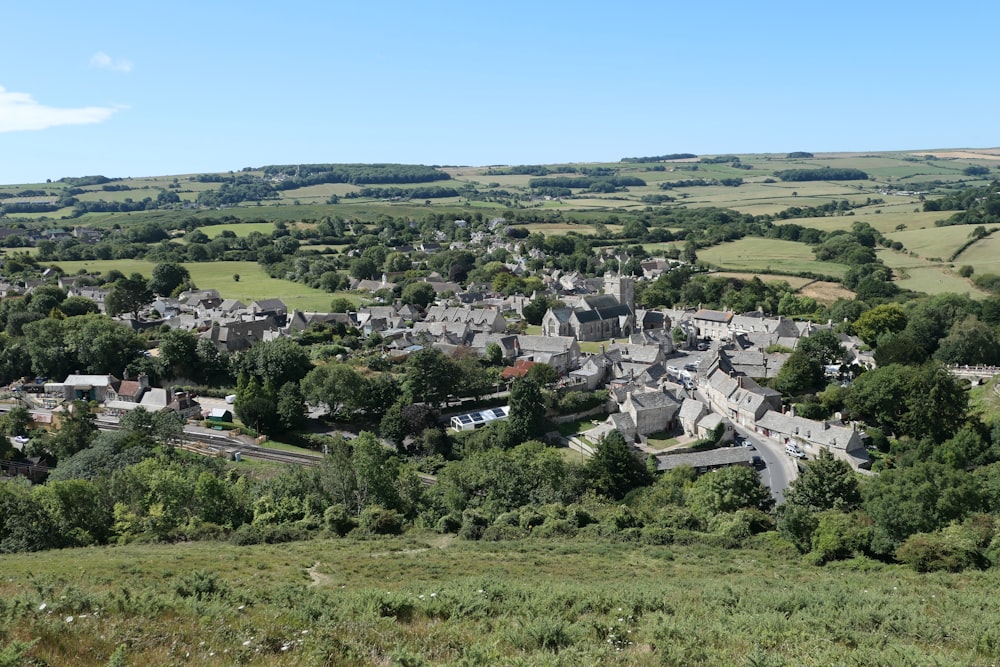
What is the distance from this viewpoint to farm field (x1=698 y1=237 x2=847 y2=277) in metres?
110

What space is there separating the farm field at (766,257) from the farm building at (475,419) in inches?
2672

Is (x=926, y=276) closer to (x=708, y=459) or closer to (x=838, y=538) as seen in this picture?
(x=708, y=459)

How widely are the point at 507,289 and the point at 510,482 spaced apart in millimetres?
68022

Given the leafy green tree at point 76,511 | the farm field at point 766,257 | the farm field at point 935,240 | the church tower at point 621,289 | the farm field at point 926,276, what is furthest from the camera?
the farm field at point 935,240

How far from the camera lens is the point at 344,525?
32.3 metres

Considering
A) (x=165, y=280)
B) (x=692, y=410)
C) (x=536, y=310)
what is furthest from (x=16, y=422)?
(x=165, y=280)

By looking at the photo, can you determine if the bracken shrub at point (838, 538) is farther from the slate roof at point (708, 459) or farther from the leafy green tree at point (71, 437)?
the leafy green tree at point (71, 437)

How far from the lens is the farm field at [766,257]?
4316 inches

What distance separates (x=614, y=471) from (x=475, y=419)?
14.3 metres

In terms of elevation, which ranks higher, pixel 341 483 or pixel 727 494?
pixel 341 483

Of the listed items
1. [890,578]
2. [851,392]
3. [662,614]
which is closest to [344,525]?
[662,614]

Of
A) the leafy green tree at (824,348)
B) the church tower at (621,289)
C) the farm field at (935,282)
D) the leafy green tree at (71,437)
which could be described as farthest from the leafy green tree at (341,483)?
the farm field at (935,282)

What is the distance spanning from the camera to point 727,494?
115 ft

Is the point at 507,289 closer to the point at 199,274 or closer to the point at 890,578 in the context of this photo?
the point at 199,274
